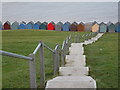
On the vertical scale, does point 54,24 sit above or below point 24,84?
above

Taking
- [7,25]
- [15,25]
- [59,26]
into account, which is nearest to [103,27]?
[59,26]

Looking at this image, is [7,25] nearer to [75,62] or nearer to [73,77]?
[75,62]

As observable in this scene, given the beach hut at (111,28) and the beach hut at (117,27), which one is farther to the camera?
the beach hut at (111,28)

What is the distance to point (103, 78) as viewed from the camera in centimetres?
545

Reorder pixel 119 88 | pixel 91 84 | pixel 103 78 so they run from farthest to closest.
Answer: pixel 103 78 → pixel 119 88 → pixel 91 84

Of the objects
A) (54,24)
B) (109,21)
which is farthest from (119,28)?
(54,24)

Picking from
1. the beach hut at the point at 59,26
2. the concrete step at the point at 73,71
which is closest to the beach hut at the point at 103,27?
the beach hut at the point at 59,26

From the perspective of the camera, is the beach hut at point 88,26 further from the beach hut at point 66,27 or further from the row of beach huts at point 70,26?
the beach hut at point 66,27

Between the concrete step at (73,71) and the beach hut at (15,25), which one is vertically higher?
the beach hut at (15,25)

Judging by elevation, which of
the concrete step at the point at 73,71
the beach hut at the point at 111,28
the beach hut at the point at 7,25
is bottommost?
the concrete step at the point at 73,71

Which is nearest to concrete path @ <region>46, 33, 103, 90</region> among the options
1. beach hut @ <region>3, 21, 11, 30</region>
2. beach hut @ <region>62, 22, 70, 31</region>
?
beach hut @ <region>62, 22, 70, 31</region>

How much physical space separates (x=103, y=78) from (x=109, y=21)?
4278 centimetres

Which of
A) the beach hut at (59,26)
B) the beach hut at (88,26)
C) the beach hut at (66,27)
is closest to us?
the beach hut at (88,26)

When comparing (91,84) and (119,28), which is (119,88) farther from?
(119,28)
